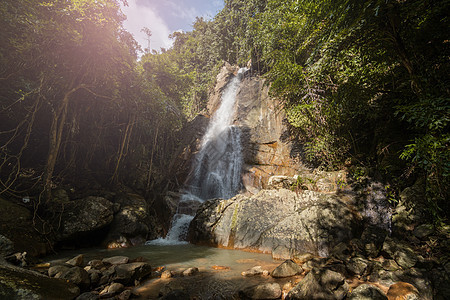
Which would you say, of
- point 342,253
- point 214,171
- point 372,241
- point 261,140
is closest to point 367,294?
point 342,253

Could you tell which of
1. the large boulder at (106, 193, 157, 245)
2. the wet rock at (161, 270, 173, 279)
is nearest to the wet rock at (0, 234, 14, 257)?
the wet rock at (161, 270, 173, 279)

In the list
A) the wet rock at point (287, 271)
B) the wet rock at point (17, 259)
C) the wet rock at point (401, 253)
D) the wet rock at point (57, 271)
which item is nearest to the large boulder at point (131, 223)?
the wet rock at point (17, 259)

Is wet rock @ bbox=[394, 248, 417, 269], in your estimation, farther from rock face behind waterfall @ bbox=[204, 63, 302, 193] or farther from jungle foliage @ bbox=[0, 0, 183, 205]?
jungle foliage @ bbox=[0, 0, 183, 205]

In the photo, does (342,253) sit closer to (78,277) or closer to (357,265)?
(357,265)

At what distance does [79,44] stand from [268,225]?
30.8 feet

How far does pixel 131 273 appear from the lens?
3.70m

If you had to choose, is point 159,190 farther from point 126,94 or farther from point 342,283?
point 342,283

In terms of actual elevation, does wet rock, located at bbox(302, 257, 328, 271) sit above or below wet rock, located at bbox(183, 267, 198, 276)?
above

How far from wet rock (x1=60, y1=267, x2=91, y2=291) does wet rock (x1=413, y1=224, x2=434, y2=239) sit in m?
6.50

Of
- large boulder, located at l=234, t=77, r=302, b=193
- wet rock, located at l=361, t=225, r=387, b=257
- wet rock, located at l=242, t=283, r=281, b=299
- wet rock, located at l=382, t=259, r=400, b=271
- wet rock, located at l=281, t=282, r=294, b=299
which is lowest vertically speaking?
wet rock, located at l=281, t=282, r=294, b=299

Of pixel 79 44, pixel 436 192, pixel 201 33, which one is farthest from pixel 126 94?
pixel 201 33

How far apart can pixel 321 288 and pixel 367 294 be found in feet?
1.86

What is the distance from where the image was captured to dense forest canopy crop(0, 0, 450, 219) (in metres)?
3.48

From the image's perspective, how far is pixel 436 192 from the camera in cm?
346
